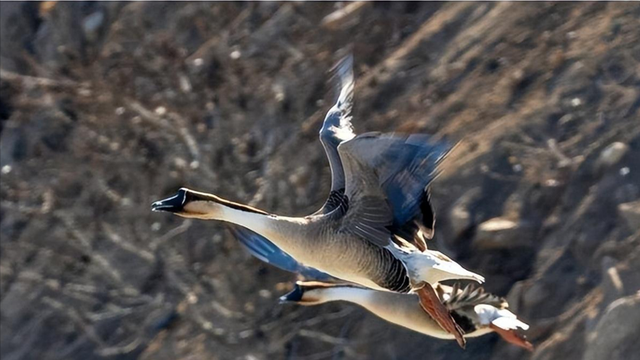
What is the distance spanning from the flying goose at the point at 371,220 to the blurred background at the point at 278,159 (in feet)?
3.75

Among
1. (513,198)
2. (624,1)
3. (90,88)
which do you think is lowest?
(90,88)

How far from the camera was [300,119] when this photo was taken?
1164 centimetres

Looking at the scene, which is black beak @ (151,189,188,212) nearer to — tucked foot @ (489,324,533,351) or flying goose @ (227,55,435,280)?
flying goose @ (227,55,435,280)

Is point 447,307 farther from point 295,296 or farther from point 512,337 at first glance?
point 295,296

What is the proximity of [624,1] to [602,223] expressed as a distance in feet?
7.63

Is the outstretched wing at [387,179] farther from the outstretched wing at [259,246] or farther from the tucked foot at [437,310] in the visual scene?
the outstretched wing at [259,246]

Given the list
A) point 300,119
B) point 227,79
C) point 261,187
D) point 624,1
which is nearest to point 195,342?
point 261,187

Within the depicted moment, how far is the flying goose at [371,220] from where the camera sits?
636cm

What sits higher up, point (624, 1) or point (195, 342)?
point (624, 1)

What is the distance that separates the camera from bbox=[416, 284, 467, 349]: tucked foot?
7.00 meters

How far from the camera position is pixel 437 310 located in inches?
277

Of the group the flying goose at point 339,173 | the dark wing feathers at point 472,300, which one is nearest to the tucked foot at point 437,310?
the flying goose at point 339,173

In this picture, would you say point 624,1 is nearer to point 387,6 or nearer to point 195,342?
point 387,6

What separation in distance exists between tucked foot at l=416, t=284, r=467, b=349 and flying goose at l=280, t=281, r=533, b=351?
0.81 meters
